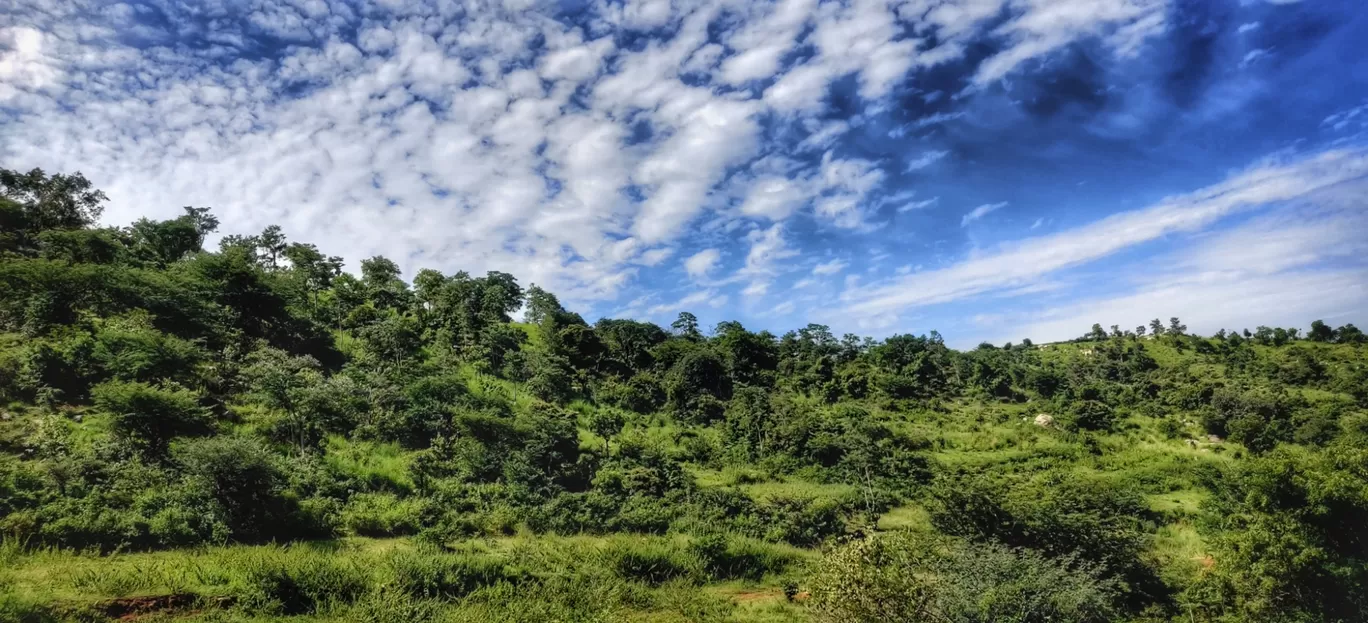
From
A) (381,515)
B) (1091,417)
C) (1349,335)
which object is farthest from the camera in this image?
(1349,335)

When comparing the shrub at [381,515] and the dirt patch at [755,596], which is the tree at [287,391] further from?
the dirt patch at [755,596]

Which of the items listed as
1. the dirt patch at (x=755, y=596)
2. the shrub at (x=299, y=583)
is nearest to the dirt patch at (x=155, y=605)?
the shrub at (x=299, y=583)

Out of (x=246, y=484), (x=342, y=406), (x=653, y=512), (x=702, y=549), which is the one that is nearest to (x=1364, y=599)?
(x=702, y=549)

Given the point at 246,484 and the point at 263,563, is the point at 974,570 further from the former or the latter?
the point at 246,484

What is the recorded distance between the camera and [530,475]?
30344 millimetres

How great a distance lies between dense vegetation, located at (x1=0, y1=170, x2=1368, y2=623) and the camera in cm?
1788

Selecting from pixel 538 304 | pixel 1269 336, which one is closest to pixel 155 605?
pixel 538 304

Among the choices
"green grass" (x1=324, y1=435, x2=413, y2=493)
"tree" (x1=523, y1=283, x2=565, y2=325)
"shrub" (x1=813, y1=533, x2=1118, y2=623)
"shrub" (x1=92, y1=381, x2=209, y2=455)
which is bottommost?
"shrub" (x1=813, y1=533, x2=1118, y2=623)

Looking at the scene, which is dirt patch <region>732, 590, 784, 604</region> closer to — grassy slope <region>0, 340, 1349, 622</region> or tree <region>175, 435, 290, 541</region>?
grassy slope <region>0, 340, 1349, 622</region>

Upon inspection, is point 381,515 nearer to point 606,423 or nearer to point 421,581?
point 421,581

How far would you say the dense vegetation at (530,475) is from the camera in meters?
17.9

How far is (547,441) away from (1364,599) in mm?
33717

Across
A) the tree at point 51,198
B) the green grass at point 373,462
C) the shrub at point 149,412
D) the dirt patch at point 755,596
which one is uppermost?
the tree at point 51,198

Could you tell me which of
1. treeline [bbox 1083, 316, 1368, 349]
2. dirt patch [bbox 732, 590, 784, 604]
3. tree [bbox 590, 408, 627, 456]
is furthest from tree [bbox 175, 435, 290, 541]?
treeline [bbox 1083, 316, 1368, 349]
